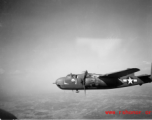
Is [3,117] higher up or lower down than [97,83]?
lower down

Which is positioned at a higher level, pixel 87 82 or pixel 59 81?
pixel 59 81

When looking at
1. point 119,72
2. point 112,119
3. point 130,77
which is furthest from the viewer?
point 112,119

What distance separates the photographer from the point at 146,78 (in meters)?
13.7

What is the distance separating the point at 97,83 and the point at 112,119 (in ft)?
561

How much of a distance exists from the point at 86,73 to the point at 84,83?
1.38 meters

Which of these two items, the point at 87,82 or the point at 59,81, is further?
the point at 59,81

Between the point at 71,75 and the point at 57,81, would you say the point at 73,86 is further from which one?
the point at 57,81

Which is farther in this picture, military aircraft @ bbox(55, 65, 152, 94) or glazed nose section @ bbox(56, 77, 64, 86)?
glazed nose section @ bbox(56, 77, 64, 86)

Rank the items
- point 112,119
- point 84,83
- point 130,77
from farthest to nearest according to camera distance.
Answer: point 112,119 < point 130,77 < point 84,83

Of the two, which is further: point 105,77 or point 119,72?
point 105,77

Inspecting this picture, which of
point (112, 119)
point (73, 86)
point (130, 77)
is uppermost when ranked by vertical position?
point (130, 77)

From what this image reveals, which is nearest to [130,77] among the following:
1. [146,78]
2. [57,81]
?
[146,78]

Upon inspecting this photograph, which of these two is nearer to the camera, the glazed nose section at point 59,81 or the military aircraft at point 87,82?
the military aircraft at point 87,82

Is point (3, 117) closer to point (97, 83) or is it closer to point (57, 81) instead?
point (57, 81)
